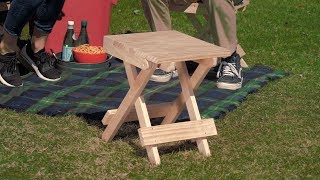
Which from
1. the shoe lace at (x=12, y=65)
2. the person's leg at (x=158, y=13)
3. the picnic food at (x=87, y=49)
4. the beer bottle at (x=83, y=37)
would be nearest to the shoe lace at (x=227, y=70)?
the person's leg at (x=158, y=13)

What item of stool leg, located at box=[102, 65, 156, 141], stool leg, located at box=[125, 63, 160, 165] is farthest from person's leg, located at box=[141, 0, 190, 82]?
stool leg, located at box=[125, 63, 160, 165]

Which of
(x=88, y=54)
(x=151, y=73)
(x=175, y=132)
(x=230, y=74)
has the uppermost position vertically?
(x=151, y=73)

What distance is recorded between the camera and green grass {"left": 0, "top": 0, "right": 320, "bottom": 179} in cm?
376

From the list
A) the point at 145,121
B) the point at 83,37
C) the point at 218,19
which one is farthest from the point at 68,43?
the point at 145,121

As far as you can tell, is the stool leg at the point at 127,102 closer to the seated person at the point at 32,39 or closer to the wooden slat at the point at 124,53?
the wooden slat at the point at 124,53

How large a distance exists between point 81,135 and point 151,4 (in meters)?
1.58

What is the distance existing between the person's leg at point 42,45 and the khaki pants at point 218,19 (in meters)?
0.71

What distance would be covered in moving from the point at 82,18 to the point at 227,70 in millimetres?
1390

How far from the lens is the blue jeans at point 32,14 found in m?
5.02

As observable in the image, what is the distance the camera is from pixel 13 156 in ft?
12.7

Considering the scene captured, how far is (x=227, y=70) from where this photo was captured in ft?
18.0

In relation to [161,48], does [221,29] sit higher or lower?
lower

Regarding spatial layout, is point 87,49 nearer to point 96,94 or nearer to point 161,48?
point 96,94

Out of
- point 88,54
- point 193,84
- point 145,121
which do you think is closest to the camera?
point 145,121
